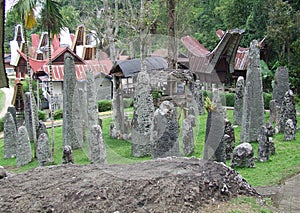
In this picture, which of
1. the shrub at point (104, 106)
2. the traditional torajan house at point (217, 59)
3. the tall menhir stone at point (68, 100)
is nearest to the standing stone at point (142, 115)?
the tall menhir stone at point (68, 100)

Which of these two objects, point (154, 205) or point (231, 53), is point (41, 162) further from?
point (231, 53)

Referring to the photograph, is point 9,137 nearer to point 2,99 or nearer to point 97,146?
point 97,146

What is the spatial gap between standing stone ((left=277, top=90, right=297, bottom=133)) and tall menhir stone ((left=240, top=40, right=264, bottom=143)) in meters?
1.36

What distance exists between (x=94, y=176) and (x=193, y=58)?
14.2 meters

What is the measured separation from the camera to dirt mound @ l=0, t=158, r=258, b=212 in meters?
6.93

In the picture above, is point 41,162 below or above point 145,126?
below

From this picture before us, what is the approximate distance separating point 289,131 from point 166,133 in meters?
5.69

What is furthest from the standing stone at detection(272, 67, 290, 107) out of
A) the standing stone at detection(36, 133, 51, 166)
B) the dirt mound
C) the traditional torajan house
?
the dirt mound

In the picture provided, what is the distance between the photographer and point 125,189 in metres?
7.27

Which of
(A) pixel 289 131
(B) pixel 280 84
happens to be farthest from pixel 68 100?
(B) pixel 280 84

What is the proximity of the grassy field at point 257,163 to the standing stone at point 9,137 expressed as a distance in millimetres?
437

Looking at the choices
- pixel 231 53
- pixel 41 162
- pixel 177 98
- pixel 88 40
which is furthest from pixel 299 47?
pixel 88 40

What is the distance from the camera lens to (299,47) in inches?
907

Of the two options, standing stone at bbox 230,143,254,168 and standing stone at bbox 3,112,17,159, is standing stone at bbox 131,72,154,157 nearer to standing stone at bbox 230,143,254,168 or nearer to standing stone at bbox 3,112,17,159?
standing stone at bbox 230,143,254,168
